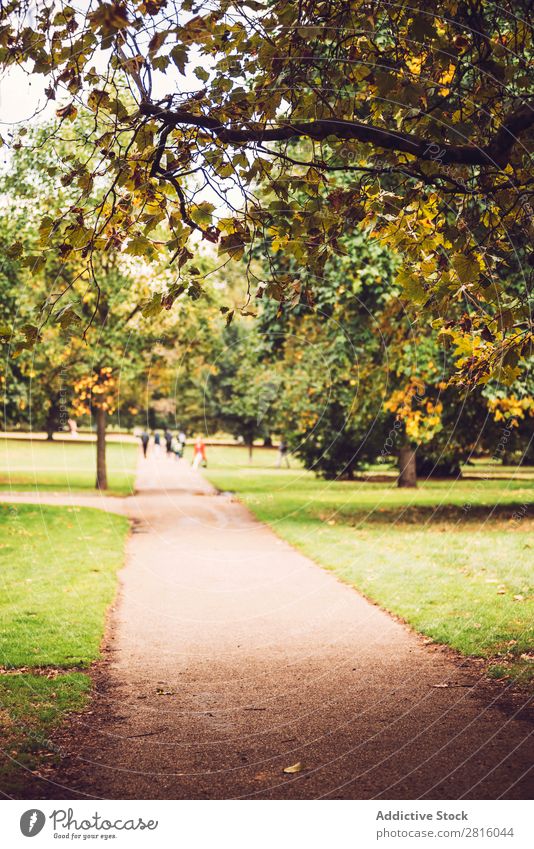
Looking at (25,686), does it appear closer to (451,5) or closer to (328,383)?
(451,5)

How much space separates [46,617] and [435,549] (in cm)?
798

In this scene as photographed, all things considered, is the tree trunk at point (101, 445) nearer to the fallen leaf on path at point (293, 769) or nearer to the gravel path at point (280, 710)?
the gravel path at point (280, 710)

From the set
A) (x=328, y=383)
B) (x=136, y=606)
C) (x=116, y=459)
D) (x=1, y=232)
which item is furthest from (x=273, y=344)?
(x=116, y=459)

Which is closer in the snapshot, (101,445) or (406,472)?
(101,445)

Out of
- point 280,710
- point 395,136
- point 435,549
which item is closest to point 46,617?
point 280,710

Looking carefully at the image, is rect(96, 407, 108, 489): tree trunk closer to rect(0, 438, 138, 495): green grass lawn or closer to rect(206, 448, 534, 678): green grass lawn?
rect(0, 438, 138, 495): green grass lawn

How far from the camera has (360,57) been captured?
6.86 meters

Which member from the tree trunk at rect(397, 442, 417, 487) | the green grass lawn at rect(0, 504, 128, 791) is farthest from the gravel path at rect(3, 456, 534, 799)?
the tree trunk at rect(397, 442, 417, 487)

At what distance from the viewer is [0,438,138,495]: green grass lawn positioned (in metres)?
30.0

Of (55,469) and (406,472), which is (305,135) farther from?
(55,469)

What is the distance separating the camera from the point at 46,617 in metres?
9.52
